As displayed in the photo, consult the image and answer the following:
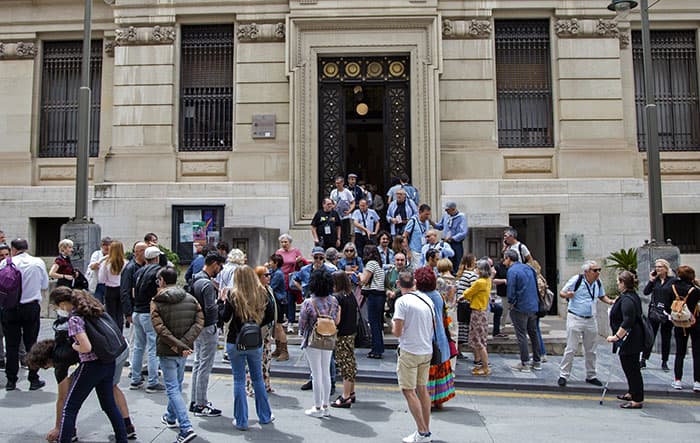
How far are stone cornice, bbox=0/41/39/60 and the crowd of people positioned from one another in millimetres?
10400

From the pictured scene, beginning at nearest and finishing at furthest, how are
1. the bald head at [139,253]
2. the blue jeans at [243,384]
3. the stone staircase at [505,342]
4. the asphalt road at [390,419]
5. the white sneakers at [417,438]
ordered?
the white sneakers at [417,438] < the asphalt road at [390,419] < the blue jeans at [243,384] < the bald head at [139,253] < the stone staircase at [505,342]

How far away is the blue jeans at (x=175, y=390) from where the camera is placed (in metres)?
6.33

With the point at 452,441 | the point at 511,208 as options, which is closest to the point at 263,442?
the point at 452,441

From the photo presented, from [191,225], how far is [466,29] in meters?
9.26

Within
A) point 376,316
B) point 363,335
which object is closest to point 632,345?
point 363,335

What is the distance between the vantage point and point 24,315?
8586mm

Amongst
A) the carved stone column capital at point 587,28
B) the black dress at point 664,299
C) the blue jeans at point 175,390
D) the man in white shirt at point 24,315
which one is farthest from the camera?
the carved stone column capital at point 587,28

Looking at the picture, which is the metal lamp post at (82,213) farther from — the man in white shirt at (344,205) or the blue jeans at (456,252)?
the blue jeans at (456,252)

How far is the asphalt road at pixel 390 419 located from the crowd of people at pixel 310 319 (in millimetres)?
229

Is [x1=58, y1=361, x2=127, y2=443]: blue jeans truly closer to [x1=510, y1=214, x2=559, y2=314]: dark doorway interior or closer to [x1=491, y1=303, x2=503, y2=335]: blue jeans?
[x1=491, y1=303, x2=503, y2=335]: blue jeans

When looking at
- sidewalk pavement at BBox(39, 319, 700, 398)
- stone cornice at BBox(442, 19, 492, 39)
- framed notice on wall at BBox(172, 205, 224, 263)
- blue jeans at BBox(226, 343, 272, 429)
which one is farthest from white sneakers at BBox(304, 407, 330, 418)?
stone cornice at BBox(442, 19, 492, 39)

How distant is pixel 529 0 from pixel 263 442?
14.6 meters

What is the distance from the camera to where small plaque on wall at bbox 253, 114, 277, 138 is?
16703 millimetres

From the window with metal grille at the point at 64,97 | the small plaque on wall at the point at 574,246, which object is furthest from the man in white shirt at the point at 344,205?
the window with metal grille at the point at 64,97
